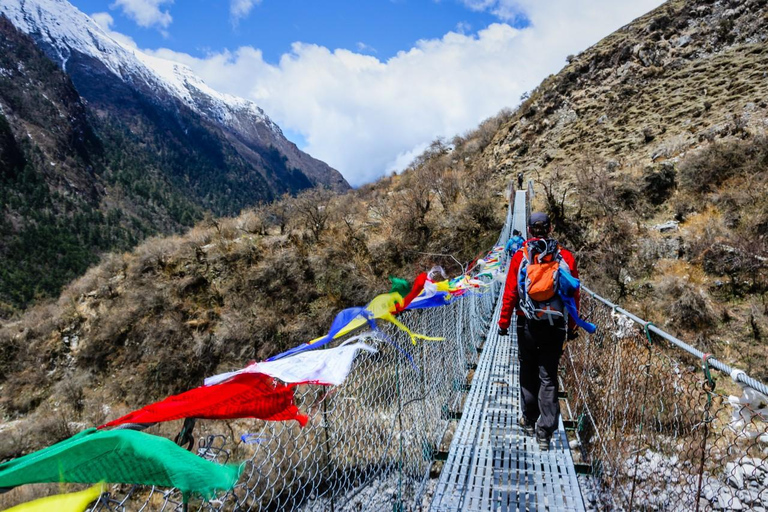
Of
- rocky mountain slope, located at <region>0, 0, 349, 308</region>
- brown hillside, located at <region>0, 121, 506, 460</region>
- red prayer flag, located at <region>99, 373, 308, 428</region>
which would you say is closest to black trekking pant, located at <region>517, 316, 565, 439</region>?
red prayer flag, located at <region>99, 373, 308, 428</region>

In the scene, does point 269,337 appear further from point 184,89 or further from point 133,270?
point 184,89

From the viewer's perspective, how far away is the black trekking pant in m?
2.51

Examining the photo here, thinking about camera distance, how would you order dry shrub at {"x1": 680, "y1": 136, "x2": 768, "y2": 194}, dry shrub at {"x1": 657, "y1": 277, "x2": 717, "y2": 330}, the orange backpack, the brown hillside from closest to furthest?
the orange backpack → dry shrub at {"x1": 657, "y1": 277, "x2": 717, "y2": 330} → dry shrub at {"x1": 680, "y1": 136, "x2": 768, "y2": 194} → the brown hillside

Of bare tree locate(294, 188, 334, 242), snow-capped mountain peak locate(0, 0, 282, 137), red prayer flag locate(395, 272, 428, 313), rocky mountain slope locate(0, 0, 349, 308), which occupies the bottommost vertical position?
red prayer flag locate(395, 272, 428, 313)

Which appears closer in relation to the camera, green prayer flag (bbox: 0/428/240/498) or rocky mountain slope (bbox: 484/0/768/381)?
green prayer flag (bbox: 0/428/240/498)

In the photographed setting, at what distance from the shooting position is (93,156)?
86562 mm

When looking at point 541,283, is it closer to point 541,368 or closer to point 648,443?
point 541,368

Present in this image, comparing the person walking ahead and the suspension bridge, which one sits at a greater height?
the person walking ahead

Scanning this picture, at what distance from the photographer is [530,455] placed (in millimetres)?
2590

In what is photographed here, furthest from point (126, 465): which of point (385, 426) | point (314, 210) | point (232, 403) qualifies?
point (314, 210)

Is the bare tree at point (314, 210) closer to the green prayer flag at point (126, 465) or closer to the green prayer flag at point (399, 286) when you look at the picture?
the green prayer flag at point (399, 286)

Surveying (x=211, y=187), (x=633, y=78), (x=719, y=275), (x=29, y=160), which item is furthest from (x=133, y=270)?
(x=211, y=187)

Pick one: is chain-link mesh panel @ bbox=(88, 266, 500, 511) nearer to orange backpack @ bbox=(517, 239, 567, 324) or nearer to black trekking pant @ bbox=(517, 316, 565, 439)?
black trekking pant @ bbox=(517, 316, 565, 439)

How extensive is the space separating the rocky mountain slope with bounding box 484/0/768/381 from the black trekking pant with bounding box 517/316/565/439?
5645 millimetres
